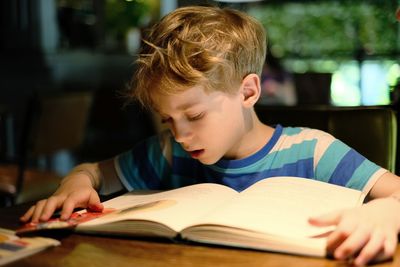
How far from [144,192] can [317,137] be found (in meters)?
0.37

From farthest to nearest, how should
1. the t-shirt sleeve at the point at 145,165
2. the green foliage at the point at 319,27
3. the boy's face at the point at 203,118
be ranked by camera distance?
the green foliage at the point at 319,27 < the t-shirt sleeve at the point at 145,165 < the boy's face at the point at 203,118

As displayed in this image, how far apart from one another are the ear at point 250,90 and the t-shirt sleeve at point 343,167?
16 centimetres

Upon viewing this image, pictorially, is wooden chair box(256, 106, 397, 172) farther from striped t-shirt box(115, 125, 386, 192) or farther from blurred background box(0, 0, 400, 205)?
blurred background box(0, 0, 400, 205)

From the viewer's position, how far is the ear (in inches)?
46.1

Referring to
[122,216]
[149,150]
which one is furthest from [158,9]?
[122,216]

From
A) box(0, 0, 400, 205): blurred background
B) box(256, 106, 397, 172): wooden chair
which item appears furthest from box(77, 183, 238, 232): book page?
box(0, 0, 400, 205): blurred background

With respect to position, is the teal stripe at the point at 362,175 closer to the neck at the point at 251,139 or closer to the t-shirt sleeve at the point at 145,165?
the neck at the point at 251,139

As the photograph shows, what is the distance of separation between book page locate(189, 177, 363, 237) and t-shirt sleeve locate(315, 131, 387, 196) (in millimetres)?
127

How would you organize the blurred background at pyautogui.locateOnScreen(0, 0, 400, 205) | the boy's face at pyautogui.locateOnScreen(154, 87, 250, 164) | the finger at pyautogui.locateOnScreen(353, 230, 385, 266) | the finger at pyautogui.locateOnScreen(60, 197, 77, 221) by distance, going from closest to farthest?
the finger at pyautogui.locateOnScreen(353, 230, 385, 266) → the finger at pyautogui.locateOnScreen(60, 197, 77, 221) → the boy's face at pyautogui.locateOnScreen(154, 87, 250, 164) → the blurred background at pyautogui.locateOnScreen(0, 0, 400, 205)

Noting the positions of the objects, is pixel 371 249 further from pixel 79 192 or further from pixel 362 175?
pixel 79 192

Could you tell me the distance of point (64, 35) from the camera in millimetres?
4016

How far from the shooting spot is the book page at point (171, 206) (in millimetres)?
897

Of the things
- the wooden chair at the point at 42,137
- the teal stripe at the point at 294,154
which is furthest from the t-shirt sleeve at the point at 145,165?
the wooden chair at the point at 42,137

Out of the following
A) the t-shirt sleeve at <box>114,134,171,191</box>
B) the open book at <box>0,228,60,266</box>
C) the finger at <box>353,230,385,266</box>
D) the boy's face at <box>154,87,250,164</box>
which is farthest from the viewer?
the t-shirt sleeve at <box>114,134,171,191</box>
